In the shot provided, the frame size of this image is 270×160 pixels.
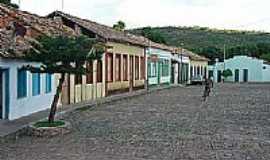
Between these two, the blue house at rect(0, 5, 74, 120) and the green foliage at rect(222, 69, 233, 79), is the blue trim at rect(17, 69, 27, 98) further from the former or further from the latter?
the green foliage at rect(222, 69, 233, 79)

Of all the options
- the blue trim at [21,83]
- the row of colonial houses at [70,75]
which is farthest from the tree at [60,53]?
the blue trim at [21,83]

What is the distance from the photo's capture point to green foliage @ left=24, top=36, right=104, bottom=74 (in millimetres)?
16375

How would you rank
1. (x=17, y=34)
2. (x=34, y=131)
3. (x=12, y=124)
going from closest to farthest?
(x=34, y=131) → (x=12, y=124) → (x=17, y=34)

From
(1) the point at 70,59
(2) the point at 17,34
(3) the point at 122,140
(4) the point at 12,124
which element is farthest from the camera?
(2) the point at 17,34

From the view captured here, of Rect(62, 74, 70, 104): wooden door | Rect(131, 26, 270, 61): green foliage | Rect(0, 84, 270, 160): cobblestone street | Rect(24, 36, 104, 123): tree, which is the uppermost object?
Rect(131, 26, 270, 61): green foliage

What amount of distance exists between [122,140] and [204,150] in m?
2.47

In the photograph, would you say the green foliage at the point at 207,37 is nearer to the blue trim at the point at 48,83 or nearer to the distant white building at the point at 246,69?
the distant white building at the point at 246,69

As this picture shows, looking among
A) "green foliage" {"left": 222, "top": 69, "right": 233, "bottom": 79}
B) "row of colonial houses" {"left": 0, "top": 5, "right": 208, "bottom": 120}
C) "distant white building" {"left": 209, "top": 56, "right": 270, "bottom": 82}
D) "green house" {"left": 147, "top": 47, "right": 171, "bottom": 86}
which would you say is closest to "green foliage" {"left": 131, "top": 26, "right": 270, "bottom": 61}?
"distant white building" {"left": 209, "top": 56, "right": 270, "bottom": 82}

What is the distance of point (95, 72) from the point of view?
3203 cm

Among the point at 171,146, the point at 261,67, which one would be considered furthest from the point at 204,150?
the point at 261,67

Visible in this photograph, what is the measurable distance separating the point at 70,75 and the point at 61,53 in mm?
10081

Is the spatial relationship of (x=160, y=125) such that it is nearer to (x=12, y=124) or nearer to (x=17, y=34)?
(x=12, y=124)

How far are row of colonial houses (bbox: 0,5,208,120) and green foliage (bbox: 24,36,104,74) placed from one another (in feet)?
5.35

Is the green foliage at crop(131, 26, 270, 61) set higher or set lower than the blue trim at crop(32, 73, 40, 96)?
higher
